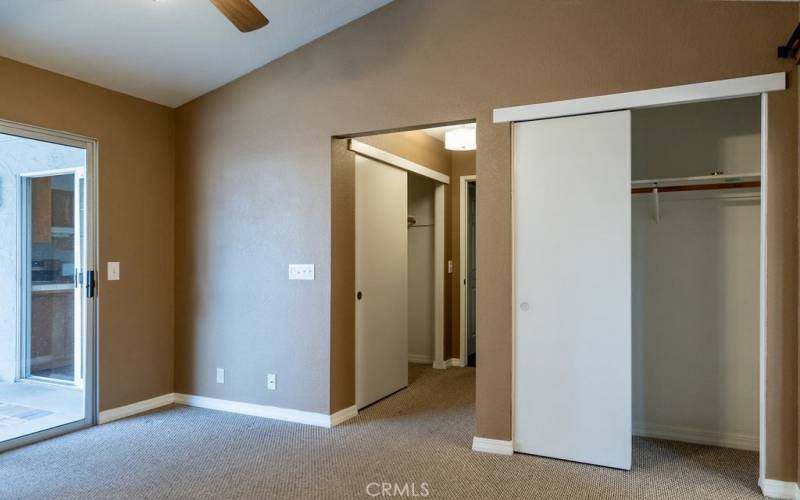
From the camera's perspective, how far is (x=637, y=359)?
3.51 meters

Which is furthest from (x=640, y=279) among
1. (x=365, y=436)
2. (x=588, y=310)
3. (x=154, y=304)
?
(x=154, y=304)

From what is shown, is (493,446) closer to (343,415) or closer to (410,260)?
(343,415)

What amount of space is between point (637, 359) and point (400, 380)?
1998 millimetres

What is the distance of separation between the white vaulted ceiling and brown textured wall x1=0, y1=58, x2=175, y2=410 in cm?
17

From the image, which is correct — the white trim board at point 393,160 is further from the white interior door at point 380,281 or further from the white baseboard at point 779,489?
the white baseboard at point 779,489

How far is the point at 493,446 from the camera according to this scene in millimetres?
3164

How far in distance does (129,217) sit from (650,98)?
3.56 m

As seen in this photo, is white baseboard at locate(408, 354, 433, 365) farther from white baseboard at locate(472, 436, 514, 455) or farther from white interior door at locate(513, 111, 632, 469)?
white interior door at locate(513, 111, 632, 469)

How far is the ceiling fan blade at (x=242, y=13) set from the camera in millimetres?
2256

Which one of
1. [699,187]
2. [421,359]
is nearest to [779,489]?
[699,187]

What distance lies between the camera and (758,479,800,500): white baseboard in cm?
258

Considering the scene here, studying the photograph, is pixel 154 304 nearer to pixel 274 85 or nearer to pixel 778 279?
pixel 274 85

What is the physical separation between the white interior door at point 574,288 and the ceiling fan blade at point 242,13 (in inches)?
62.2

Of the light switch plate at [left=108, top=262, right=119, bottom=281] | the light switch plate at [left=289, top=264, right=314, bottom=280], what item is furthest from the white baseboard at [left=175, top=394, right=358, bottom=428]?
the light switch plate at [left=108, top=262, right=119, bottom=281]
